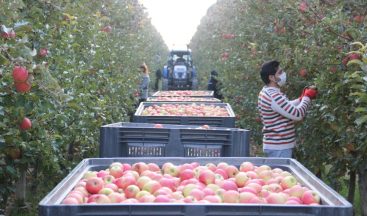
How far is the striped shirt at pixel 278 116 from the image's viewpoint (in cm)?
563

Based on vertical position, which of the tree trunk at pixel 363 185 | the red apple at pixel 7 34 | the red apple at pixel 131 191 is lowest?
the tree trunk at pixel 363 185

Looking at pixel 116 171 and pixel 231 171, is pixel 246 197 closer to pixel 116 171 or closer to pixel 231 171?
pixel 231 171

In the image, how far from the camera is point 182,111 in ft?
25.9

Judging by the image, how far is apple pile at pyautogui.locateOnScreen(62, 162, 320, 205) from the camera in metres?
2.84

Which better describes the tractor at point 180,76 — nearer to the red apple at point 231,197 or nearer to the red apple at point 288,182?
the red apple at point 288,182

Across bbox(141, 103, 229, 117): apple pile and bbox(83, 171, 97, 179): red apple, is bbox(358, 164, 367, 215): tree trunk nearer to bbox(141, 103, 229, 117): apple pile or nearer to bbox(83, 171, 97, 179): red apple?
bbox(141, 103, 229, 117): apple pile

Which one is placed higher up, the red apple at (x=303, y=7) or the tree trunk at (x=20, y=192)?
the red apple at (x=303, y=7)

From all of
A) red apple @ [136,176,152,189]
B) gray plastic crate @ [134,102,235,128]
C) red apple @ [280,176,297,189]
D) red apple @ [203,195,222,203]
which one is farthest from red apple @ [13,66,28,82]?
gray plastic crate @ [134,102,235,128]

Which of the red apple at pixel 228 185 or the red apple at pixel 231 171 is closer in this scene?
the red apple at pixel 228 185

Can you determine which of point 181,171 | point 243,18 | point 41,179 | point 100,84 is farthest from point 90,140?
point 243,18

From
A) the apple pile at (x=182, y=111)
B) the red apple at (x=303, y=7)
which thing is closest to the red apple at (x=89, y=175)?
the red apple at (x=303, y=7)

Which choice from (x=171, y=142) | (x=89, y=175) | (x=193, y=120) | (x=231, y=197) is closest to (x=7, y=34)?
(x=89, y=175)

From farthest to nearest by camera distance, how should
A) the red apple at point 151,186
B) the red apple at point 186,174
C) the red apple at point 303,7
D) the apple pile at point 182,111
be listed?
the apple pile at point 182,111 < the red apple at point 303,7 < the red apple at point 186,174 < the red apple at point 151,186

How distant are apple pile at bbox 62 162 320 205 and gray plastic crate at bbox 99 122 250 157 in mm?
1220
